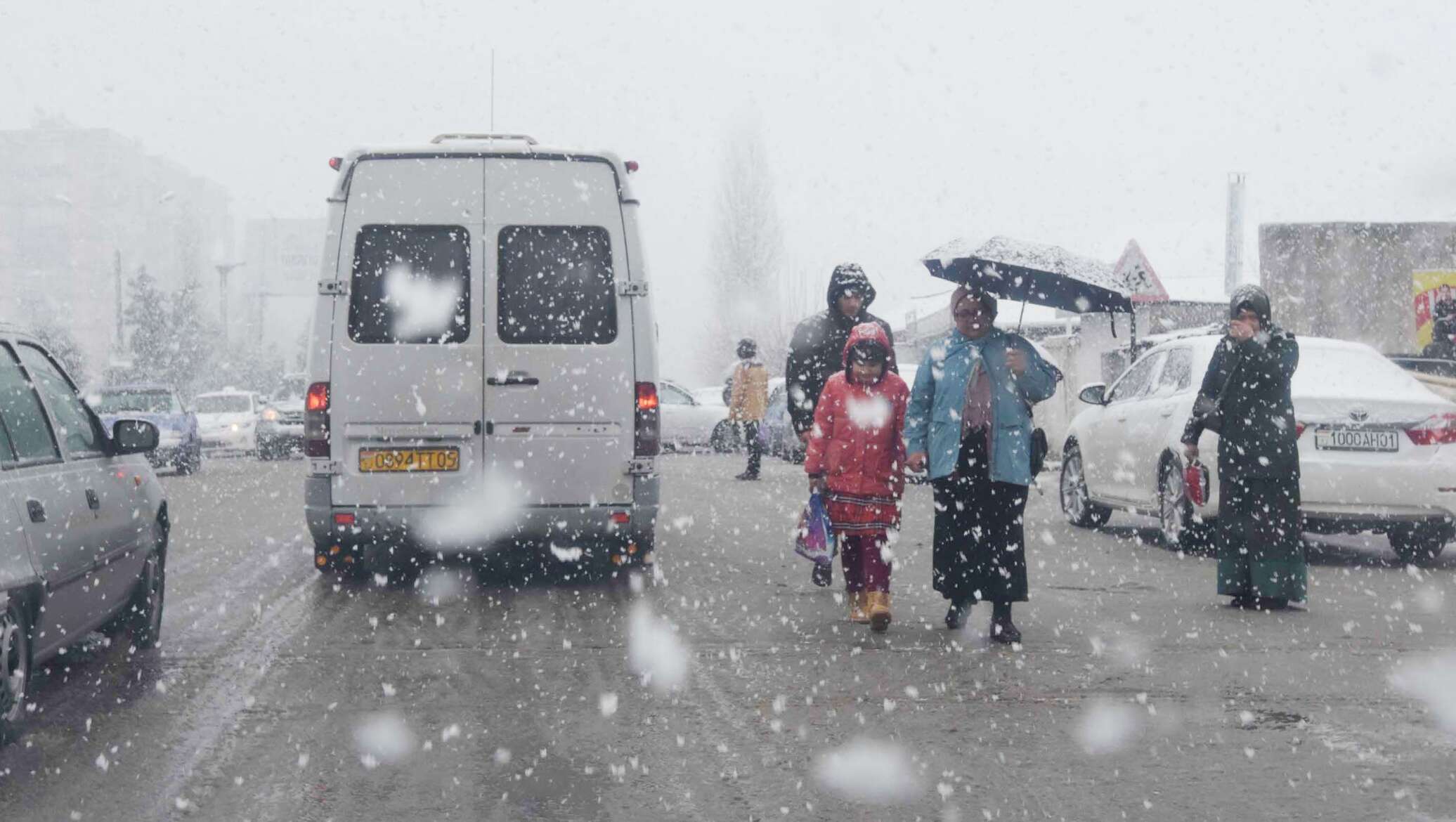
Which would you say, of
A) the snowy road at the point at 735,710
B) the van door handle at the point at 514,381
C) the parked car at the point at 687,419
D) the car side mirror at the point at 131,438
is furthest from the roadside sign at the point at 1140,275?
the parked car at the point at 687,419

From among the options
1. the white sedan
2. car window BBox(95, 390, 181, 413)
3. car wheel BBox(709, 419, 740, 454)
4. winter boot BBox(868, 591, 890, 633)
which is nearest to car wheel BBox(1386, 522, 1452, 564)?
the white sedan

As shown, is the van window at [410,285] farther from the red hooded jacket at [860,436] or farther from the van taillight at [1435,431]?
the van taillight at [1435,431]

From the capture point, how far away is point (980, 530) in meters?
7.17

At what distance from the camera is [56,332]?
5975 centimetres

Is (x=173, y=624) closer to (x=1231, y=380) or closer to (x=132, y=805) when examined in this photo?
(x=132, y=805)

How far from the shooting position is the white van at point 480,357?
841cm

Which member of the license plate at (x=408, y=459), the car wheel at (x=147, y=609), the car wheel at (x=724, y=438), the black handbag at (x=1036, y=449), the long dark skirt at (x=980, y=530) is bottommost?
the car wheel at (x=724, y=438)

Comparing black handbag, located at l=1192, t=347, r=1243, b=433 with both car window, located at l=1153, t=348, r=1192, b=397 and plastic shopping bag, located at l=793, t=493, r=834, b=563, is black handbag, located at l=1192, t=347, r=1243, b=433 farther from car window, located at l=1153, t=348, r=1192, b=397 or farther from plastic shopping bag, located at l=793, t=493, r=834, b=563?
car window, located at l=1153, t=348, r=1192, b=397

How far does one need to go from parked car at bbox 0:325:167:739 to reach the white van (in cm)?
138

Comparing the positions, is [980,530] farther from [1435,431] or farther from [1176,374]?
[1176,374]

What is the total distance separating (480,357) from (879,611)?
9.17 feet

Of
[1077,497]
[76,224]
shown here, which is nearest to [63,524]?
[1077,497]

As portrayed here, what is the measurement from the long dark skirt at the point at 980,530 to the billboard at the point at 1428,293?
2187cm

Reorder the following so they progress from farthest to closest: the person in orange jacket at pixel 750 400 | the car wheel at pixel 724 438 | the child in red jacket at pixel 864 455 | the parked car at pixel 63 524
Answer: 1. the car wheel at pixel 724 438
2. the person in orange jacket at pixel 750 400
3. the child in red jacket at pixel 864 455
4. the parked car at pixel 63 524
